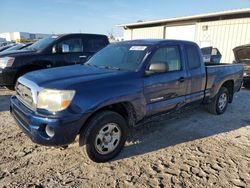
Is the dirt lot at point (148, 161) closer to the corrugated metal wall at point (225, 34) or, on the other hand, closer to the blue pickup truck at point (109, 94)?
the blue pickup truck at point (109, 94)

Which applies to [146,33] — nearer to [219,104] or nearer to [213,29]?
[213,29]

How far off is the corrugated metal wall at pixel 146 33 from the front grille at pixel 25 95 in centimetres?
1630

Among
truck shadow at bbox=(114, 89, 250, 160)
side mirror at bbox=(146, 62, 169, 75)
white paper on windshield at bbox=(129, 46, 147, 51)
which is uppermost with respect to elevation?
white paper on windshield at bbox=(129, 46, 147, 51)

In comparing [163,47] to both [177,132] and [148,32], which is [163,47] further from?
[148,32]

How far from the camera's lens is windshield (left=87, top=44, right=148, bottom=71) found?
389 cm

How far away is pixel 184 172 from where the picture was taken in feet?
10.9

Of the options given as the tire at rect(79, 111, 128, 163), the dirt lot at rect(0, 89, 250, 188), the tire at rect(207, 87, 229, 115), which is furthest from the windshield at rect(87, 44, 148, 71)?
the tire at rect(207, 87, 229, 115)

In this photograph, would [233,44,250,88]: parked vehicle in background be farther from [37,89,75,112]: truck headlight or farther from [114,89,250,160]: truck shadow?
[37,89,75,112]: truck headlight

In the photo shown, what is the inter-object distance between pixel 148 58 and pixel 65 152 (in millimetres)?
2072

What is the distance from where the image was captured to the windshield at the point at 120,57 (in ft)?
12.8

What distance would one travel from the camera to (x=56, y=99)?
9.77ft

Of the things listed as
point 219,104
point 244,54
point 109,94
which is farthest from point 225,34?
point 109,94

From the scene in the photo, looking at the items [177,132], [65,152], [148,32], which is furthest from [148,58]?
[148,32]

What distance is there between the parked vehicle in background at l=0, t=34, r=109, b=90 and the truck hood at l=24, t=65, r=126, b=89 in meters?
2.29
